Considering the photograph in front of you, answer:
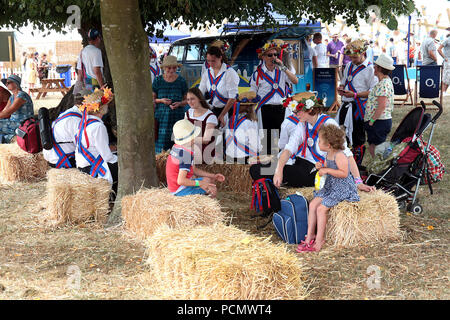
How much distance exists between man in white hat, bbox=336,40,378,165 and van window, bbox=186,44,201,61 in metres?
5.68

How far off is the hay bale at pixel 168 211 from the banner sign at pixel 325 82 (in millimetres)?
9509

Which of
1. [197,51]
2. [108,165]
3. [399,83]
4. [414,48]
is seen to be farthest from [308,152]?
[414,48]

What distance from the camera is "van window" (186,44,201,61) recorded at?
13.5 m

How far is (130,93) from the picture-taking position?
590cm

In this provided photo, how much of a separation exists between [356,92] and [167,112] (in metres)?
2.82

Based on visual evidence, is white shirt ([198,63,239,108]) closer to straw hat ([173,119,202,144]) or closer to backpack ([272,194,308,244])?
straw hat ([173,119,202,144])

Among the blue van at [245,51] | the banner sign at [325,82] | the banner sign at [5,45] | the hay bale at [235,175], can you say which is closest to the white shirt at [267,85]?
the hay bale at [235,175]

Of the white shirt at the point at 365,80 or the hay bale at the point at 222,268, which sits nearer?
the hay bale at the point at 222,268

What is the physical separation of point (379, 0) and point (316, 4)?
1.08 metres

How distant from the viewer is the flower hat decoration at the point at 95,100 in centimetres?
610

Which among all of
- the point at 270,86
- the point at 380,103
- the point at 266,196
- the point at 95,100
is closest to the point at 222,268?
the point at 266,196

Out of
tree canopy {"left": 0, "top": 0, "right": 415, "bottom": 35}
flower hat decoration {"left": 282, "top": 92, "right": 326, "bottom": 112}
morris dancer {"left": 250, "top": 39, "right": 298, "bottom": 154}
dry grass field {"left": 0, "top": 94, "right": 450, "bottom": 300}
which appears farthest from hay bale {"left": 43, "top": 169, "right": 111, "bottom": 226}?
morris dancer {"left": 250, "top": 39, "right": 298, "bottom": 154}

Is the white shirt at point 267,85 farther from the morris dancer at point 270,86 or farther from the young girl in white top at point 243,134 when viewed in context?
the young girl in white top at point 243,134
